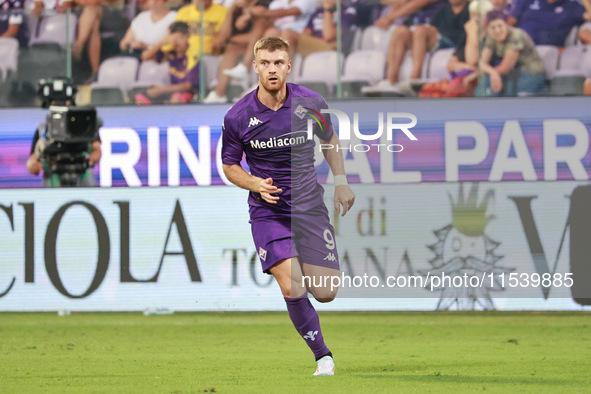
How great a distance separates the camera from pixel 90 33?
13195 mm

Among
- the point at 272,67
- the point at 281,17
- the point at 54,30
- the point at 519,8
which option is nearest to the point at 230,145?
the point at 272,67

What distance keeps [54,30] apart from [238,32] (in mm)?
2543

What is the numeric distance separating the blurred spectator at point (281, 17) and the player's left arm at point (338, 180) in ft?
22.0

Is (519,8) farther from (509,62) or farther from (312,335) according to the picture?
(312,335)

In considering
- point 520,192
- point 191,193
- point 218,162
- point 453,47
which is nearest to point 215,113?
point 218,162

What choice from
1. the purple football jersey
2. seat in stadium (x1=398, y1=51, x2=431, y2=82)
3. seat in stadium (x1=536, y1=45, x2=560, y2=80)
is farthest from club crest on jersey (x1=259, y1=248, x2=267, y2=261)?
seat in stadium (x1=536, y1=45, x2=560, y2=80)

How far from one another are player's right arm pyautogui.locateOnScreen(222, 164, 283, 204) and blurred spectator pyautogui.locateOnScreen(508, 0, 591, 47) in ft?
24.7

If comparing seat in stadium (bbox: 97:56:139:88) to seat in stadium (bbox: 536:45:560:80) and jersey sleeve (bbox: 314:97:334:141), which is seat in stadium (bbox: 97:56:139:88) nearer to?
seat in stadium (bbox: 536:45:560:80)

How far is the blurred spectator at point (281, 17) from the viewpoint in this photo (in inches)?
505

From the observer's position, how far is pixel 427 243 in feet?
35.0

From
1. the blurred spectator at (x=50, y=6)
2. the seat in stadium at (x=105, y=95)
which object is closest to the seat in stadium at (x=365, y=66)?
the seat in stadium at (x=105, y=95)

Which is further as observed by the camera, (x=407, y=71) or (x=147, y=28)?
(x=147, y=28)

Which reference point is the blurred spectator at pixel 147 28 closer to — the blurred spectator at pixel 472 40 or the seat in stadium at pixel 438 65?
the seat in stadium at pixel 438 65

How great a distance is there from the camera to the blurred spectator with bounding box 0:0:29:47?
1319cm
